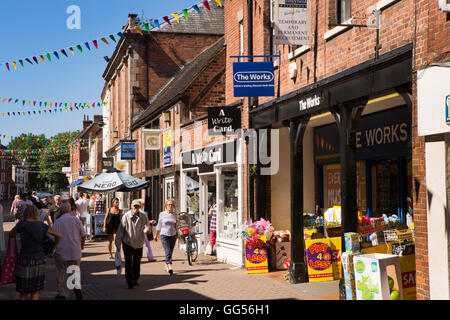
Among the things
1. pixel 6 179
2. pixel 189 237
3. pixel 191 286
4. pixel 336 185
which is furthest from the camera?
pixel 6 179

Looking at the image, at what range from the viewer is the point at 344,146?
381 inches

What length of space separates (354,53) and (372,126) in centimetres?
322

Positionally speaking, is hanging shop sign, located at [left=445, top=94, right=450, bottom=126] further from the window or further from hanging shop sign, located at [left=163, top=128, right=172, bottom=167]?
hanging shop sign, located at [left=163, top=128, right=172, bottom=167]

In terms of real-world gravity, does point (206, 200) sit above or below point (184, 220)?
above

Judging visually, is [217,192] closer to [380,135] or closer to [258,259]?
[258,259]

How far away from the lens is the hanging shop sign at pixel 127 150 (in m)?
28.2

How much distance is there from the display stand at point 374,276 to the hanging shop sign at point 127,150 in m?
21.2

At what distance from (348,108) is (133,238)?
4.80 metres

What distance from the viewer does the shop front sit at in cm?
1502

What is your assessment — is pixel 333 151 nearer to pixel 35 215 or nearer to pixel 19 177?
pixel 35 215

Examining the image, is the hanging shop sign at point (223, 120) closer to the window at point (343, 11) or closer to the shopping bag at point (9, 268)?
the window at point (343, 11)

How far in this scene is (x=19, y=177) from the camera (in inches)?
5064

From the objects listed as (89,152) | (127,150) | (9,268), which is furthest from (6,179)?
(9,268)

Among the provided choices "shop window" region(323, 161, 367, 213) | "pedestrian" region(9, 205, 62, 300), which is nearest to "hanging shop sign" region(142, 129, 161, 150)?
"shop window" region(323, 161, 367, 213)
